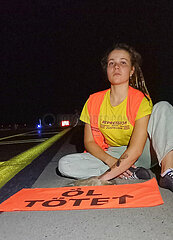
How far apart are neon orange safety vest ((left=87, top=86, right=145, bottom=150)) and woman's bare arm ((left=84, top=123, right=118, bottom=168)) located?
2.1 inches

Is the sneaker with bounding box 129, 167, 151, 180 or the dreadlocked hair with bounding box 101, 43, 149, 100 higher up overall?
the dreadlocked hair with bounding box 101, 43, 149, 100

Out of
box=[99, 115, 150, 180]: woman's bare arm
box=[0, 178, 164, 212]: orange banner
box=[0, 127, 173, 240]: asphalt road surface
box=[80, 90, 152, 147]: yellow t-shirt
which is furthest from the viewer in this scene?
box=[80, 90, 152, 147]: yellow t-shirt

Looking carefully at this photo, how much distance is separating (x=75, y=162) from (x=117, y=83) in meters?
0.92

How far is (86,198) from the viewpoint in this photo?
2.07 m

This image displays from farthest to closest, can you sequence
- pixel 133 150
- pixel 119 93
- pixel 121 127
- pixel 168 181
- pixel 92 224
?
pixel 119 93 → pixel 121 127 → pixel 133 150 → pixel 168 181 → pixel 92 224

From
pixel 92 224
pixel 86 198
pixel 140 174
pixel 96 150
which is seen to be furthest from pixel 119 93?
pixel 92 224

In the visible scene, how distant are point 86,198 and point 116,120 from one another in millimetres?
1016

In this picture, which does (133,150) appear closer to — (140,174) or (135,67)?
(140,174)

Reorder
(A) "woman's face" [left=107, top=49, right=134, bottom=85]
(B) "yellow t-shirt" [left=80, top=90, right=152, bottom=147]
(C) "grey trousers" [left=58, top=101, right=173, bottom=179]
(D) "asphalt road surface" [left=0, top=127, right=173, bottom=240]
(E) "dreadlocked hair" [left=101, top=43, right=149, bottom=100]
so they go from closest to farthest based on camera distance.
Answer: (D) "asphalt road surface" [left=0, top=127, right=173, bottom=240] → (C) "grey trousers" [left=58, top=101, right=173, bottom=179] → (B) "yellow t-shirt" [left=80, top=90, right=152, bottom=147] → (A) "woman's face" [left=107, top=49, right=134, bottom=85] → (E) "dreadlocked hair" [left=101, top=43, right=149, bottom=100]

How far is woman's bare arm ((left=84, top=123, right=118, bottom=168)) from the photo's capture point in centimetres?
276

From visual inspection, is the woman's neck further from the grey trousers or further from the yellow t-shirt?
the grey trousers

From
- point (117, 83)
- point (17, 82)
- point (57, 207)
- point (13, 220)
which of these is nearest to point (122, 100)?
point (117, 83)

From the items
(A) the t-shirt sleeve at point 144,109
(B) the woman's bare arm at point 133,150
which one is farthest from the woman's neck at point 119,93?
(B) the woman's bare arm at point 133,150

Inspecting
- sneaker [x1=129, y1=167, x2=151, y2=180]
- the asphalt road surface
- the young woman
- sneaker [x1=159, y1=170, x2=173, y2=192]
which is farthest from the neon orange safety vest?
the asphalt road surface
